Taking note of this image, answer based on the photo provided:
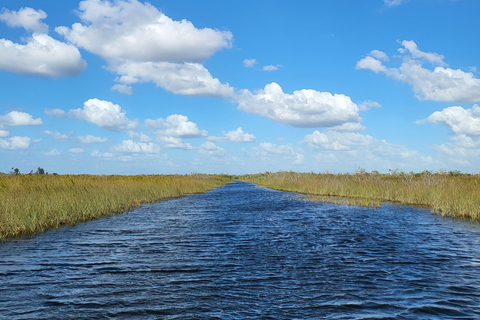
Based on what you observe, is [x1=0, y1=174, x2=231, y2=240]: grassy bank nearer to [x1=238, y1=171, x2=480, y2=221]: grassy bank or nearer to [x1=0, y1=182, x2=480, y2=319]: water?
[x1=0, y1=182, x2=480, y2=319]: water

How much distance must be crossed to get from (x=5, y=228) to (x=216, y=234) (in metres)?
7.87

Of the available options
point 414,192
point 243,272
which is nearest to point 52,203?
point 243,272

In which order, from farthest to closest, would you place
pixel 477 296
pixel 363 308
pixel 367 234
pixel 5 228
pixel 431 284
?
pixel 367 234, pixel 5 228, pixel 431 284, pixel 477 296, pixel 363 308

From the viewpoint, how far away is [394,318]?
21.1 ft

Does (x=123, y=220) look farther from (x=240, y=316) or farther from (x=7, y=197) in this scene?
(x=240, y=316)

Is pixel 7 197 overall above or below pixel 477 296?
above

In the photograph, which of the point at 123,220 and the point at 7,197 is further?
the point at 123,220

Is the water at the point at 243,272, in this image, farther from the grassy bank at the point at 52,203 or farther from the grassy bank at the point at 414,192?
the grassy bank at the point at 414,192

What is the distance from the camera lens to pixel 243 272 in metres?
9.34

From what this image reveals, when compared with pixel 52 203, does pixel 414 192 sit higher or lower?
higher

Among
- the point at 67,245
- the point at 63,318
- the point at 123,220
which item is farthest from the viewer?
the point at 123,220

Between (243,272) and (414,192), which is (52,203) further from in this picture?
(414,192)

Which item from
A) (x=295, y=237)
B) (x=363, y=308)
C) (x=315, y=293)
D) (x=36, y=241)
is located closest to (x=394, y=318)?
(x=363, y=308)

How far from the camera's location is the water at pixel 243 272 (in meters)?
6.85
